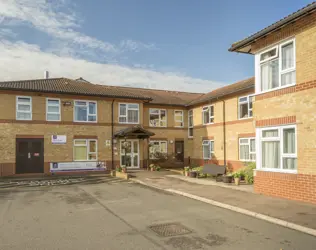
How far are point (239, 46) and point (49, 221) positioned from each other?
8965 mm

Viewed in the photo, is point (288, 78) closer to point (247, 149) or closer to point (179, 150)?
point (247, 149)

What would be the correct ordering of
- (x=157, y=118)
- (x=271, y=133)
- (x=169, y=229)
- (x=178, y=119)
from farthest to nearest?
(x=178, y=119)
(x=157, y=118)
(x=271, y=133)
(x=169, y=229)

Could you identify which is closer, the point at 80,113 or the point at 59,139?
the point at 59,139

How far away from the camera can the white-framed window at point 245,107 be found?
729 inches

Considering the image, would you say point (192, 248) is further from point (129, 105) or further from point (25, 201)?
point (129, 105)

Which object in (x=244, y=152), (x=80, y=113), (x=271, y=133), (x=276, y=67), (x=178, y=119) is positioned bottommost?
(x=244, y=152)

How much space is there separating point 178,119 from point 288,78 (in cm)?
1609

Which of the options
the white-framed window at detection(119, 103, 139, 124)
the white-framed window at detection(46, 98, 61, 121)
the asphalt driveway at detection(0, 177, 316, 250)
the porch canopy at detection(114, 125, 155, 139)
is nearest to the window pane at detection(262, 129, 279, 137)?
the asphalt driveway at detection(0, 177, 316, 250)

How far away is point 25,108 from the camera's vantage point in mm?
19000

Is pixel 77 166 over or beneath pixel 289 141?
beneath

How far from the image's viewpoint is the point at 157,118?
24.9m

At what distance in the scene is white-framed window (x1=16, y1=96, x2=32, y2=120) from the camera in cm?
1878

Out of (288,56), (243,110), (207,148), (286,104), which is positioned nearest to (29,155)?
(207,148)

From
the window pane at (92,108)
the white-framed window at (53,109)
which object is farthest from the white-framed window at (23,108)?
the window pane at (92,108)
